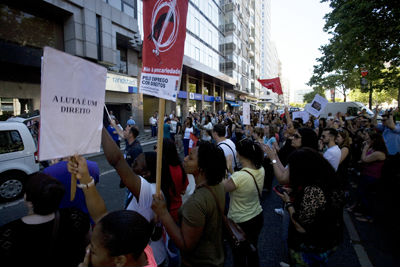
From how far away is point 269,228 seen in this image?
3953mm

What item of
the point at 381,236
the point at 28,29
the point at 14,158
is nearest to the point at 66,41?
the point at 28,29

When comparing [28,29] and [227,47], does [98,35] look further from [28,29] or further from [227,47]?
[227,47]

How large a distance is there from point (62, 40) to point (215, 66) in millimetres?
23034

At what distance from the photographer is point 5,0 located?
1141 centimetres

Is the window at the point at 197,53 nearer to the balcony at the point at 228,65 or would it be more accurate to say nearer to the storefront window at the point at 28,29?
the balcony at the point at 228,65

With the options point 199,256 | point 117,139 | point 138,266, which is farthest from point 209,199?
point 117,139

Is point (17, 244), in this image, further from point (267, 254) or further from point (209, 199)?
point (267, 254)

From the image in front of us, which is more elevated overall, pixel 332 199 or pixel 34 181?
pixel 34 181

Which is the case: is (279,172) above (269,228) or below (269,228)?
above

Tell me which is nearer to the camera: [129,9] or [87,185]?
[87,185]

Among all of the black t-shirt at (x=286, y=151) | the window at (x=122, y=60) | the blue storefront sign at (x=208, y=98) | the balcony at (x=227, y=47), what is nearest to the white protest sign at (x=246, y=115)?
the black t-shirt at (x=286, y=151)

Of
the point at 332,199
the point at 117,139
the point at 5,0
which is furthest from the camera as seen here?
the point at 5,0

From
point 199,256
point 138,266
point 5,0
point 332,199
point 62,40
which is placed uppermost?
point 5,0

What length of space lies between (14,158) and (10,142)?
40cm
